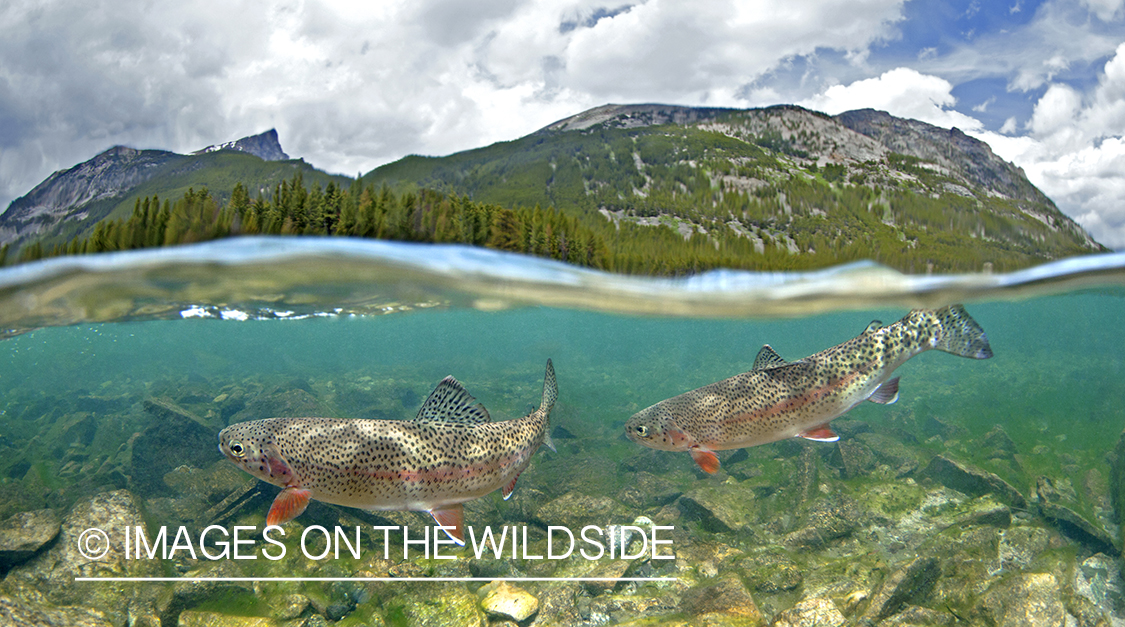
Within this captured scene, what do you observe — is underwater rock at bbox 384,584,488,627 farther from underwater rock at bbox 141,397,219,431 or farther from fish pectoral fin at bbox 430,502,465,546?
underwater rock at bbox 141,397,219,431

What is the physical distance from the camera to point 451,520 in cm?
507

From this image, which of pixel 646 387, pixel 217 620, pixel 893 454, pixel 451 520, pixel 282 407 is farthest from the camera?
pixel 646 387

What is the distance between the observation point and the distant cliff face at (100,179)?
6723 mm

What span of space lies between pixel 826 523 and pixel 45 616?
1097 centimetres

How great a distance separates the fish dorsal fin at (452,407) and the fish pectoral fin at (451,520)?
2.97 ft

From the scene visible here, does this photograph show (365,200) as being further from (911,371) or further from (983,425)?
(911,371)

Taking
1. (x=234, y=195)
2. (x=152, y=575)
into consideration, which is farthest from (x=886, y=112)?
(x=152, y=575)

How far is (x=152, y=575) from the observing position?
26.8 feet

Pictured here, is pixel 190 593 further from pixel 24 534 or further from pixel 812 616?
pixel 812 616

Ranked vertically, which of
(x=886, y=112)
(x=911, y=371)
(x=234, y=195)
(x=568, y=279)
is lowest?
(x=911, y=371)

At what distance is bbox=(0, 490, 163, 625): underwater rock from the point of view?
739cm

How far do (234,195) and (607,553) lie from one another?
7589 millimetres

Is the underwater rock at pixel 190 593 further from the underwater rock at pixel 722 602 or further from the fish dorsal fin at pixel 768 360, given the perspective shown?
the fish dorsal fin at pixel 768 360

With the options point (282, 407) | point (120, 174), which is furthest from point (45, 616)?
point (282, 407)
